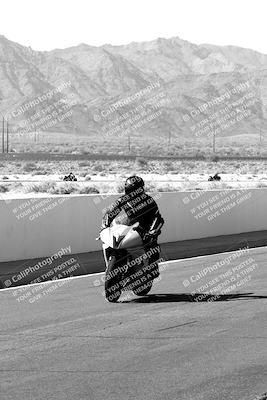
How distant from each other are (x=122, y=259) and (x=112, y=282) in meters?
0.32

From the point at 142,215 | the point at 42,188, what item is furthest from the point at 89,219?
the point at 42,188

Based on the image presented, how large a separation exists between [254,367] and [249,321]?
245 centimetres

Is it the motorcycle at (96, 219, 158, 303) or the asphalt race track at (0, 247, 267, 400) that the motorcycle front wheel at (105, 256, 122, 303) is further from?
the asphalt race track at (0, 247, 267, 400)

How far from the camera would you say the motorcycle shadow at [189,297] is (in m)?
12.3

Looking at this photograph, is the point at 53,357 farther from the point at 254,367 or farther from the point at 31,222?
the point at 31,222

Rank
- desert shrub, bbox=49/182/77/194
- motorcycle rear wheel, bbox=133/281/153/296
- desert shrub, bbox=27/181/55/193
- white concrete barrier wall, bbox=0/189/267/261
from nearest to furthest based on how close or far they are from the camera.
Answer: motorcycle rear wheel, bbox=133/281/153/296 < white concrete barrier wall, bbox=0/189/267/261 < desert shrub, bbox=49/182/77/194 < desert shrub, bbox=27/181/55/193

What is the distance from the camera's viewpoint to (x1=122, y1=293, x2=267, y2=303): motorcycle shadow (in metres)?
12.3

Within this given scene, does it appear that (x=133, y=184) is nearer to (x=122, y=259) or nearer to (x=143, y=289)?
(x=122, y=259)

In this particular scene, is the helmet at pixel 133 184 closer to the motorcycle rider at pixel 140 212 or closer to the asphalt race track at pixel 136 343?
the motorcycle rider at pixel 140 212

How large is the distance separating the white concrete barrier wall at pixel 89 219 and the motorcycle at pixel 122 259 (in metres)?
5.05

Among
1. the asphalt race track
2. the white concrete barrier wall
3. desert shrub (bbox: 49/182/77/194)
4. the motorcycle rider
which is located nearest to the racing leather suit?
the motorcycle rider

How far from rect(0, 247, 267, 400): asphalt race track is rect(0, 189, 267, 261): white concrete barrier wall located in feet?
10.1

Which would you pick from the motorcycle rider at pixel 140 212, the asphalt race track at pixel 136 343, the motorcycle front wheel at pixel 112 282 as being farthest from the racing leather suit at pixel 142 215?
the asphalt race track at pixel 136 343

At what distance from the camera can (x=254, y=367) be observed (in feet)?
26.5
